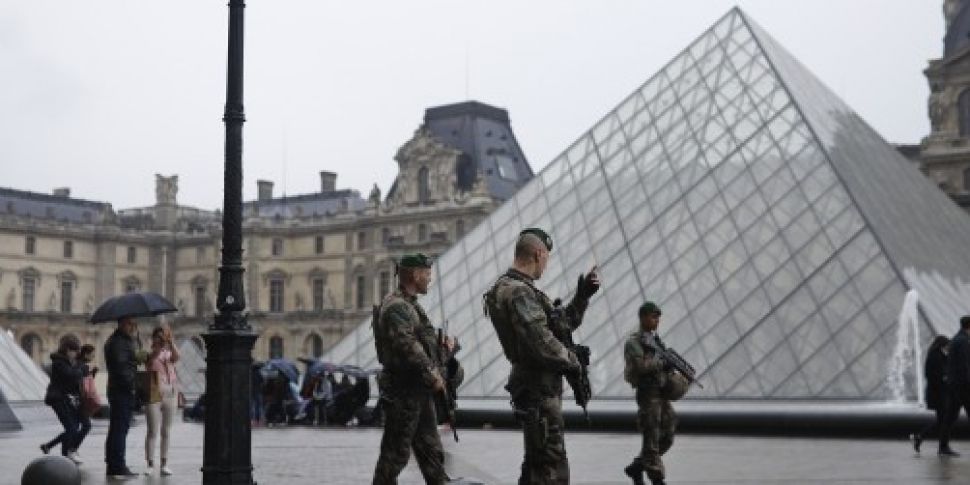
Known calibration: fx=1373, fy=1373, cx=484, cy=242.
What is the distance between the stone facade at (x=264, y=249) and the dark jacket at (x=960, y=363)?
56.7 meters

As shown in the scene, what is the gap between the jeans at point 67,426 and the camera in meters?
12.2

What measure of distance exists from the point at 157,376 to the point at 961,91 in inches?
1811

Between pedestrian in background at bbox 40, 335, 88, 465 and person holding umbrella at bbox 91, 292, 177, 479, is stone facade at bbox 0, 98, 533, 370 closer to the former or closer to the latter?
pedestrian in background at bbox 40, 335, 88, 465

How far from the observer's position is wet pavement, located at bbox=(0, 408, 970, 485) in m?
9.88

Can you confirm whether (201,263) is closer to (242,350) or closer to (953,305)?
(953,305)

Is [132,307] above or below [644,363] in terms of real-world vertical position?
above

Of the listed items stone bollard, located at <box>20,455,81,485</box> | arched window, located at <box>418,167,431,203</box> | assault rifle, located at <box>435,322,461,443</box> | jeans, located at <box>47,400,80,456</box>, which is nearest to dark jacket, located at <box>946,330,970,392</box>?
assault rifle, located at <box>435,322,461,443</box>

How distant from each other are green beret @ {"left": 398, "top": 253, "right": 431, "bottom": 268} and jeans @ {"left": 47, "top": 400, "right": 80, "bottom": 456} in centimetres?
624

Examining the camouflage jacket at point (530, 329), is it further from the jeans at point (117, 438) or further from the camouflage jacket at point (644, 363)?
the jeans at point (117, 438)

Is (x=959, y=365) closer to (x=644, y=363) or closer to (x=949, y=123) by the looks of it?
(x=644, y=363)

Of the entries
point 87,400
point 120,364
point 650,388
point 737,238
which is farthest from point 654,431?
point 737,238

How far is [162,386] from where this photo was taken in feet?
35.4

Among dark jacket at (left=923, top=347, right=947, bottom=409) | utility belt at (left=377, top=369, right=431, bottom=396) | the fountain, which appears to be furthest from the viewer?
the fountain

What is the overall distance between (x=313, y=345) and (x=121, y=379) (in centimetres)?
6760
